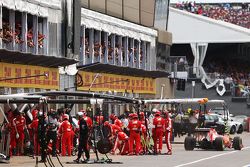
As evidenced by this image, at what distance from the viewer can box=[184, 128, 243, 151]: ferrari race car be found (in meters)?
32.7

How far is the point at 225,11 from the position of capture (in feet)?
265

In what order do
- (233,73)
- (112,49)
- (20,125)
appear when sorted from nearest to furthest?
(20,125) → (112,49) → (233,73)

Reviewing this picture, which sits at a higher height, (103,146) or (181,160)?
(103,146)

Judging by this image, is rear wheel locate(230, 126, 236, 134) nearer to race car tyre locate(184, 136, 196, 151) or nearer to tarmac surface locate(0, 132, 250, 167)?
race car tyre locate(184, 136, 196, 151)

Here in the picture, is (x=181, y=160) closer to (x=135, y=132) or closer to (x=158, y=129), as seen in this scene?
(x=135, y=132)

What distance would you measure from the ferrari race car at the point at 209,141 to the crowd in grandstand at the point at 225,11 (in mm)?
44988

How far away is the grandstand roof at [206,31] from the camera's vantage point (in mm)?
67562

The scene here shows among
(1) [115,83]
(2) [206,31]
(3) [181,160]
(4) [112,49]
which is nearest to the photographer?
(3) [181,160]

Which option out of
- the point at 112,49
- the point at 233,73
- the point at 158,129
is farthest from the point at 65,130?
the point at 233,73

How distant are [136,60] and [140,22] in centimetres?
253

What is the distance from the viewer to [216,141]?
107 ft

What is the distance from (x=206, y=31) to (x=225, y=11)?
45.3ft

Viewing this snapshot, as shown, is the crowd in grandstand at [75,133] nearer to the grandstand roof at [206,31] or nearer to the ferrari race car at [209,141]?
the ferrari race car at [209,141]

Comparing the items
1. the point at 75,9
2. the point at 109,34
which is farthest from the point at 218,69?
the point at 75,9
